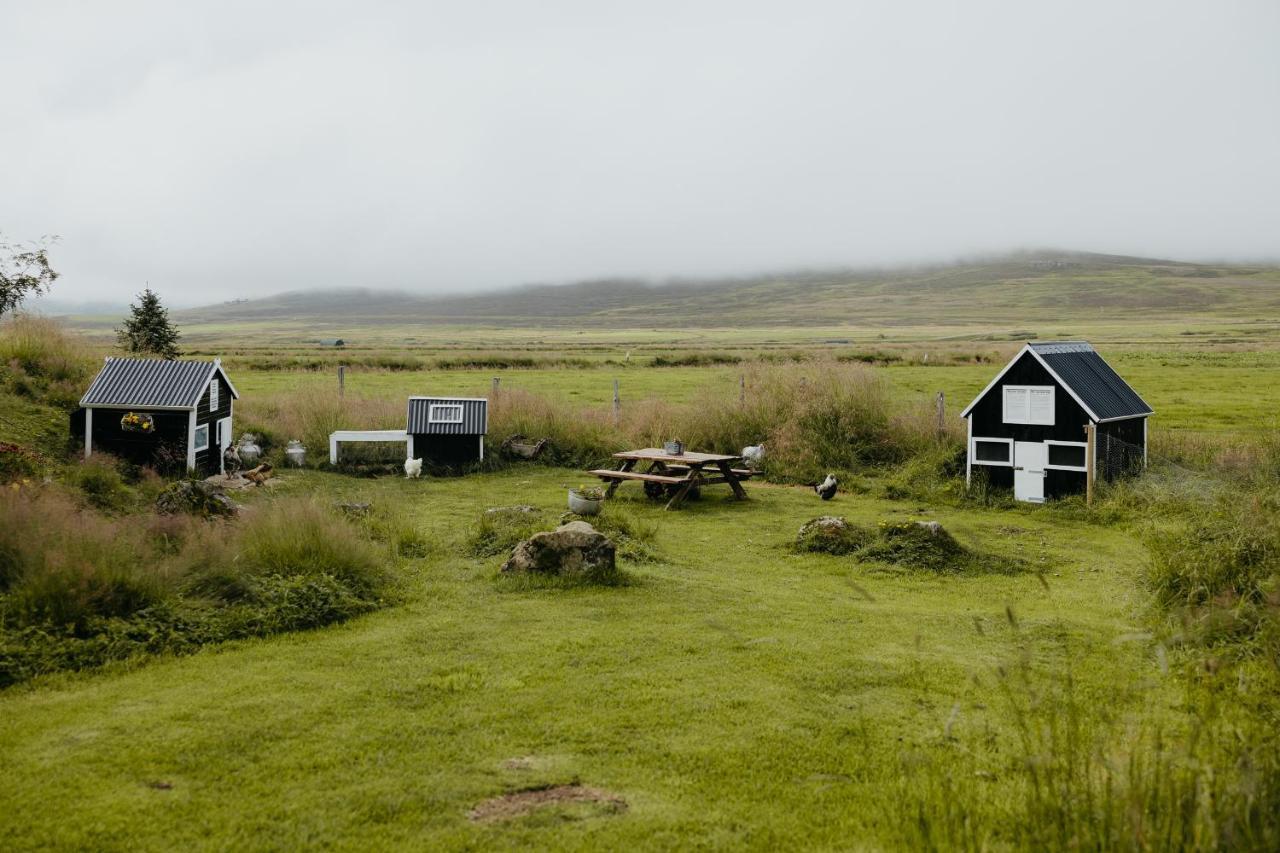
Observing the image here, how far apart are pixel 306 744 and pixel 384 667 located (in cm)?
164

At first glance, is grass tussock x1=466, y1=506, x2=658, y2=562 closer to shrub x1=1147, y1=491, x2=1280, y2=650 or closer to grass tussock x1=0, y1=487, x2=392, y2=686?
grass tussock x1=0, y1=487, x2=392, y2=686

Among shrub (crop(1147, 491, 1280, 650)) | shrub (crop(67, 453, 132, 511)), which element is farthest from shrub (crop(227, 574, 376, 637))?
shrub (crop(1147, 491, 1280, 650))

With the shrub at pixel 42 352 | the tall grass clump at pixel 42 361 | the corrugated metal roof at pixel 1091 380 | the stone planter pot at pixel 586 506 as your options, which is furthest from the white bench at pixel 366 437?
the corrugated metal roof at pixel 1091 380

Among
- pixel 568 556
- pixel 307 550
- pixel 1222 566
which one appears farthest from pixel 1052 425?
pixel 307 550

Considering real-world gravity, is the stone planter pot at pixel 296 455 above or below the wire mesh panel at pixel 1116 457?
below

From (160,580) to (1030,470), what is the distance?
15126 millimetres

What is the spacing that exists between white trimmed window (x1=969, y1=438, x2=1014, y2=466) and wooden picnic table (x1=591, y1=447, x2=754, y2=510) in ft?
14.2

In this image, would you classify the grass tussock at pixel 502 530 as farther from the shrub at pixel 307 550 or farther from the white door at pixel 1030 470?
the white door at pixel 1030 470

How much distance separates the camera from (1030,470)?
19266mm

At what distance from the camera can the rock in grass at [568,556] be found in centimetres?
1152

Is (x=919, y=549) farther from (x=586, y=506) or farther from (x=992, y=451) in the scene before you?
(x=992, y=451)

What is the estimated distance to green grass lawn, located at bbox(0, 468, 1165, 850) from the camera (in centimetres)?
568

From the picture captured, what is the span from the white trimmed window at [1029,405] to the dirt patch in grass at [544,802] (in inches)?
598

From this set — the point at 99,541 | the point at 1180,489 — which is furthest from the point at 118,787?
the point at 1180,489
